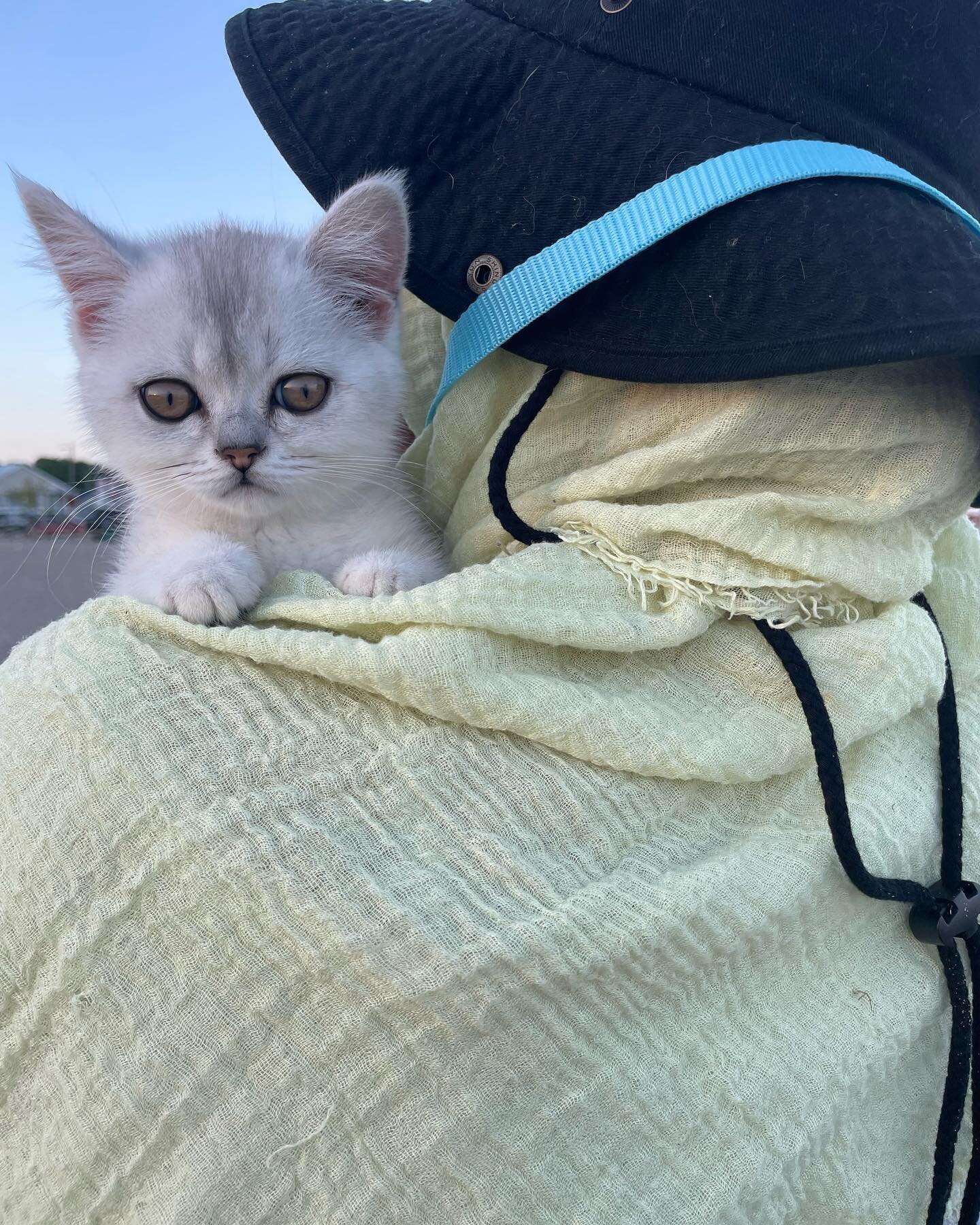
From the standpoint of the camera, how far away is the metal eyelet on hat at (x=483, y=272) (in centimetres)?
72

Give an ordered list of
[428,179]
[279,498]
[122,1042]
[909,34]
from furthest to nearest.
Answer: [279,498], [428,179], [909,34], [122,1042]

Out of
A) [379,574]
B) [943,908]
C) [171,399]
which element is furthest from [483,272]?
[943,908]

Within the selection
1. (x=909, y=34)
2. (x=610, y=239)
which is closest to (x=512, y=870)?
(x=610, y=239)

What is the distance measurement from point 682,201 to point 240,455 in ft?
1.72

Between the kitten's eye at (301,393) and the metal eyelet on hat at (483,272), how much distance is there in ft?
0.96

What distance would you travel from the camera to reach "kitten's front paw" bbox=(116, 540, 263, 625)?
0.70 meters

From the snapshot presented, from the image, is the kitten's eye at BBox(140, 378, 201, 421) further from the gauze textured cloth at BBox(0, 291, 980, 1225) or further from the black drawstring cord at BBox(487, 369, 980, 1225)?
the black drawstring cord at BBox(487, 369, 980, 1225)

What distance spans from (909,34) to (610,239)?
299 millimetres

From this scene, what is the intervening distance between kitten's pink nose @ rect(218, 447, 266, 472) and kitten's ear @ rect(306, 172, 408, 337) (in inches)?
10.6

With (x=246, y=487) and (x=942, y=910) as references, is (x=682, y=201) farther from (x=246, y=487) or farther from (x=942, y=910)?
(x=942, y=910)

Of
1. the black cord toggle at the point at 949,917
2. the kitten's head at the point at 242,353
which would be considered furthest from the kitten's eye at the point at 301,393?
the black cord toggle at the point at 949,917

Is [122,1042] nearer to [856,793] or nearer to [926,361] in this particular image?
[856,793]

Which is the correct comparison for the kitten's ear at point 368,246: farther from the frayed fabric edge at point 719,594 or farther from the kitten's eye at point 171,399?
the frayed fabric edge at point 719,594

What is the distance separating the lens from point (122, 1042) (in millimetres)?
521
